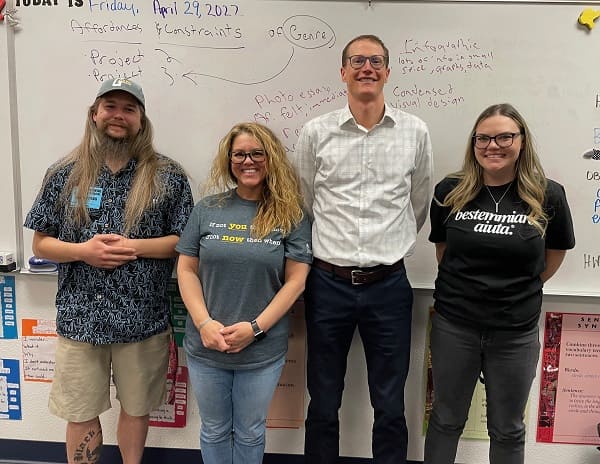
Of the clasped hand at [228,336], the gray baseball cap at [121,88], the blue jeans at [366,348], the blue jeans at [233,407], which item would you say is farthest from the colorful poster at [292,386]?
the gray baseball cap at [121,88]

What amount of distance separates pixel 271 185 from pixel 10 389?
1.57 metres

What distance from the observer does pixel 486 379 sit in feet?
5.62

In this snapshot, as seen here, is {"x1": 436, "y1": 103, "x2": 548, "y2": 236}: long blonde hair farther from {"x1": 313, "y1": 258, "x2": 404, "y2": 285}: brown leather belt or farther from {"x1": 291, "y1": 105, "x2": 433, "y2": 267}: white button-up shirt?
{"x1": 313, "y1": 258, "x2": 404, "y2": 285}: brown leather belt

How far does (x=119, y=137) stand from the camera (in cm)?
174

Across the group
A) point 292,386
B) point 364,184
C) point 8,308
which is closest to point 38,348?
point 8,308

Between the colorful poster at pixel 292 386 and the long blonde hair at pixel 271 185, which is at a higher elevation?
the long blonde hair at pixel 271 185

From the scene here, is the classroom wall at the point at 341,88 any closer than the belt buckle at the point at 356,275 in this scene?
No

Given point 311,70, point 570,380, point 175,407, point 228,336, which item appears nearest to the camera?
point 228,336

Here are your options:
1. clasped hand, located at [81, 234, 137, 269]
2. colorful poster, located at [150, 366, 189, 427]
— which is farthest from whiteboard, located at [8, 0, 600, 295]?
colorful poster, located at [150, 366, 189, 427]

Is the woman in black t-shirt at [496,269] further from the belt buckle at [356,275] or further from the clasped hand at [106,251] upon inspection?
the clasped hand at [106,251]

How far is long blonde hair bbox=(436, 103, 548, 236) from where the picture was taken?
161 centimetres

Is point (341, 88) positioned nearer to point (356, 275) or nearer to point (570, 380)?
point (356, 275)

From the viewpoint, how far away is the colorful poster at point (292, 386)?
213 cm

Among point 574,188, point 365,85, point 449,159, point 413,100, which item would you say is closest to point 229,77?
point 365,85
